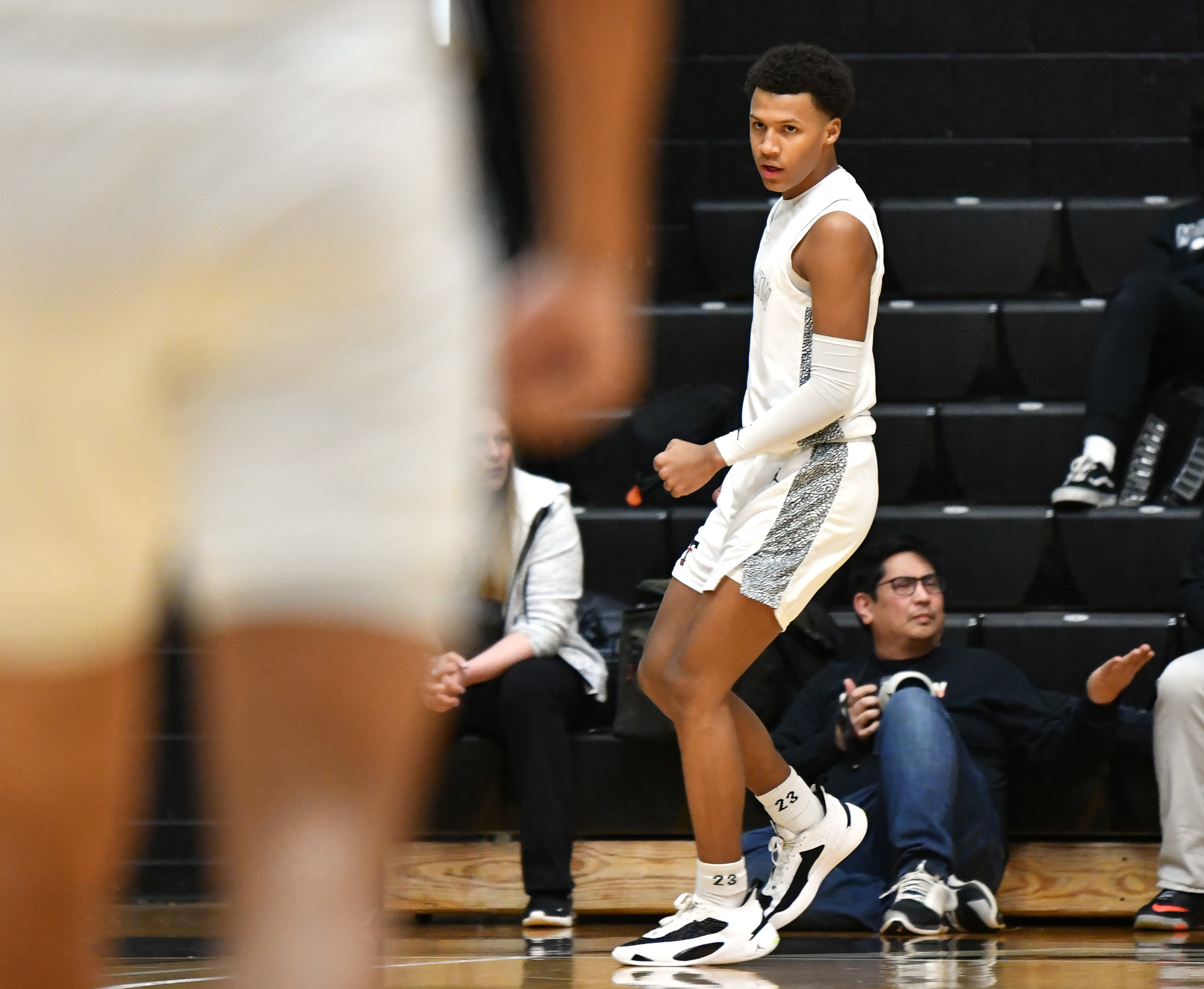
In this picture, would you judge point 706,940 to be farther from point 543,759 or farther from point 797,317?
point 797,317

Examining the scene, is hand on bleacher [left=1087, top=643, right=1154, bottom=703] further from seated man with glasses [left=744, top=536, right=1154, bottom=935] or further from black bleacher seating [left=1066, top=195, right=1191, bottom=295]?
black bleacher seating [left=1066, top=195, right=1191, bottom=295]

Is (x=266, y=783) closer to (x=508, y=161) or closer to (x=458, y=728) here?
(x=458, y=728)

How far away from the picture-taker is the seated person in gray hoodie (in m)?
4.53

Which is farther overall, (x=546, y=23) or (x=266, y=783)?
(x=546, y=23)

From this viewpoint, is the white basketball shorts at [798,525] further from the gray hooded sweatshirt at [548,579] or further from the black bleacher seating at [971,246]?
the black bleacher seating at [971,246]

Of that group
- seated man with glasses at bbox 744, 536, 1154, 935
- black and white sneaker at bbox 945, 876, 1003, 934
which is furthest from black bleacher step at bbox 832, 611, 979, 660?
black and white sneaker at bbox 945, 876, 1003, 934

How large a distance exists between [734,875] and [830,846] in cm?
Answer: 32

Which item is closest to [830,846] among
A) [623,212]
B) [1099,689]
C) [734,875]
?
[734,875]

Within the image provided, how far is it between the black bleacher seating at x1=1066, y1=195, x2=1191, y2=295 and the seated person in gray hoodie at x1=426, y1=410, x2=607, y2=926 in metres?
2.09

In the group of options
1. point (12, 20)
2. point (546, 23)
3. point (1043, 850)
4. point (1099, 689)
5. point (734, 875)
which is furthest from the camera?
point (1043, 850)

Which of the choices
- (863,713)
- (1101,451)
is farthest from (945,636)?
(1101,451)

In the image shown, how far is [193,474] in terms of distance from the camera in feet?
3.01

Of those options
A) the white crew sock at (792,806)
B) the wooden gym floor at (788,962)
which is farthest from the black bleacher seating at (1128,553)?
the white crew sock at (792,806)

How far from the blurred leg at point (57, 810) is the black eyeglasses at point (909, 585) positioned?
3.80m
